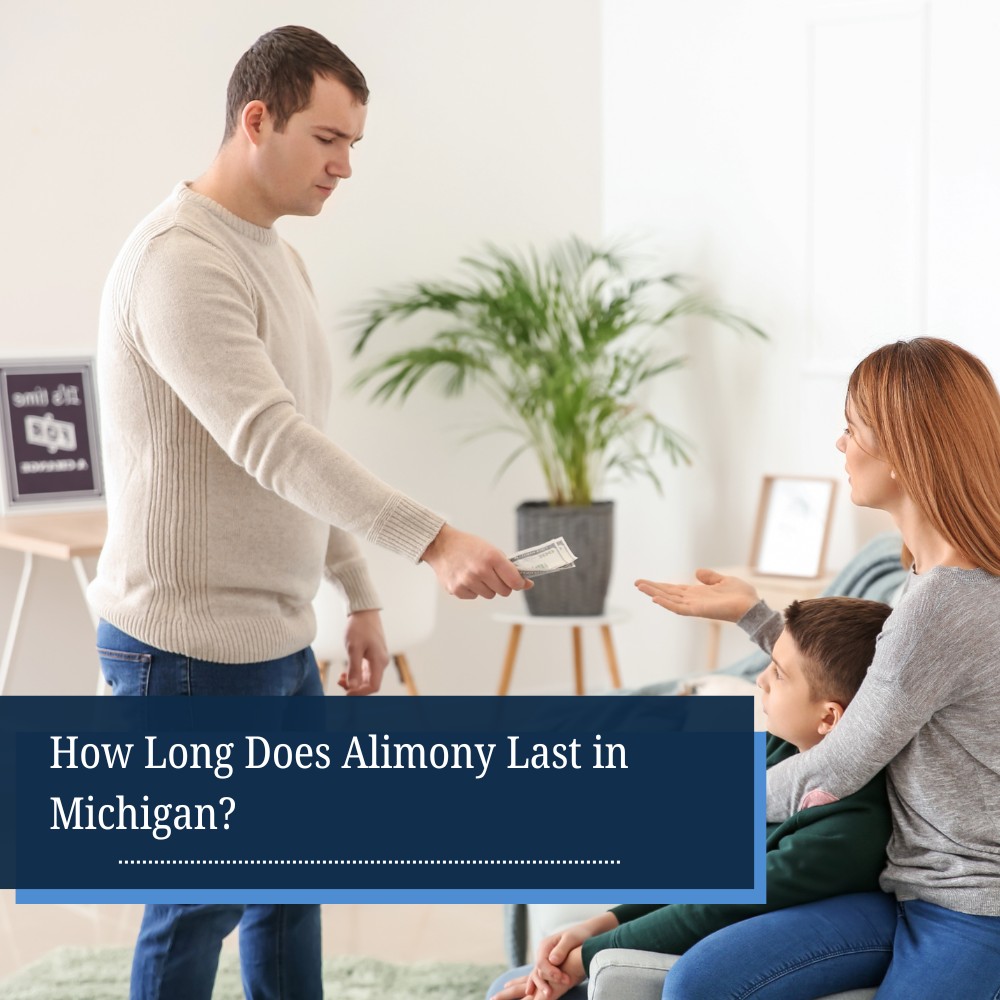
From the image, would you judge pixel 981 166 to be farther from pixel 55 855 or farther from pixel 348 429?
pixel 55 855

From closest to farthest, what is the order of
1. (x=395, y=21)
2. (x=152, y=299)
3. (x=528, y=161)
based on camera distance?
(x=152, y=299) < (x=395, y=21) < (x=528, y=161)

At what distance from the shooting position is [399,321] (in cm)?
426

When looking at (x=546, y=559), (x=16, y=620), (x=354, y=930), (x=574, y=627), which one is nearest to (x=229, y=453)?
(x=546, y=559)

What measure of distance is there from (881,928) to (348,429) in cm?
293

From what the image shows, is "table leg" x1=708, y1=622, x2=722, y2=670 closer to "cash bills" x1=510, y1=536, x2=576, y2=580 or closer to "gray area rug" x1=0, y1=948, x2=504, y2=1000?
"gray area rug" x1=0, y1=948, x2=504, y2=1000

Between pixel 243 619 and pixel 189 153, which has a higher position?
pixel 189 153

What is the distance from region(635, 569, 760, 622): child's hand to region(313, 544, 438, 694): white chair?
1.71 meters

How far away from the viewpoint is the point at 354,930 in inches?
123

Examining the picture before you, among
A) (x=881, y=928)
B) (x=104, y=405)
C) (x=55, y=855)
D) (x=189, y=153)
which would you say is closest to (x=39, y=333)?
(x=189, y=153)

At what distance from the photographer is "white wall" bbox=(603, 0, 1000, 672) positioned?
12.2 ft

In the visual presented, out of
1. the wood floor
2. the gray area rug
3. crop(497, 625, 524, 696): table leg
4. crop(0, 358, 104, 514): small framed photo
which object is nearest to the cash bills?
the gray area rug

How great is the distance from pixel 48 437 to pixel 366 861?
93.8 inches

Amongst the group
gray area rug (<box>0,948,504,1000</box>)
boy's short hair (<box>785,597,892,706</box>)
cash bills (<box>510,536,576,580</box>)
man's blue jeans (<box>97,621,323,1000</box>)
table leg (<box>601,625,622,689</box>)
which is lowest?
gray area rug (<box>0,948,504,1000</box>)

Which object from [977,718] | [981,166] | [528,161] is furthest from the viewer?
[528,161]
